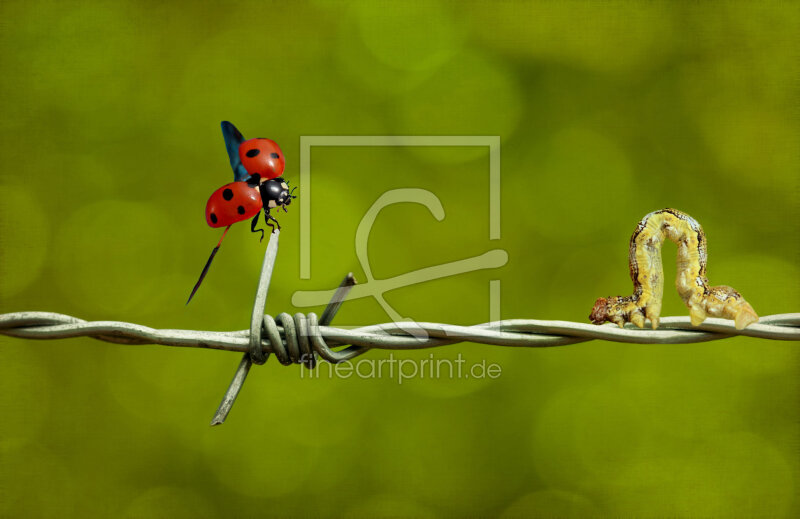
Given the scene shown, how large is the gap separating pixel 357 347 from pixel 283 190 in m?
0.32

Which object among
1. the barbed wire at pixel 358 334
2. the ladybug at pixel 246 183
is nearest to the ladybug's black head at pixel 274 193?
the ladybug at pixel 246 183

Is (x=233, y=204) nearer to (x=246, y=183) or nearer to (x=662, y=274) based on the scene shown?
(x=246, y=183)

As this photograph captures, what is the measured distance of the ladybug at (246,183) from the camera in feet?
3.78

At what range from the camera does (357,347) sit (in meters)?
1.07

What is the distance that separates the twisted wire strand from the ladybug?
0.41ft

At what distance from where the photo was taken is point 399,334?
106 cm

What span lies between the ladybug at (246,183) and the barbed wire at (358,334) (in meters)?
0.12

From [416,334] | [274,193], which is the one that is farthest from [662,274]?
[274,193]

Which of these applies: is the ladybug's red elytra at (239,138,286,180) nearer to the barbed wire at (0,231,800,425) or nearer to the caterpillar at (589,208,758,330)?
the barbed wire at (0,231,800,425)

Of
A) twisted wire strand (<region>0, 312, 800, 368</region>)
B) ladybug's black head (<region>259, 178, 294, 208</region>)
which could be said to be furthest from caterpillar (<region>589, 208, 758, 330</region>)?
ladybug's black head (<region>259, 178, 294, 208</region>)

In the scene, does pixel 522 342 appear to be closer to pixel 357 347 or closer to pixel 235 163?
pixel 357 347

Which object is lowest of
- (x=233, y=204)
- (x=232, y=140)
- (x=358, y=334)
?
(x=358, y=334)

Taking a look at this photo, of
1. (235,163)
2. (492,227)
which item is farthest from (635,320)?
(235,163)

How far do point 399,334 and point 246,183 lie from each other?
37 cm
